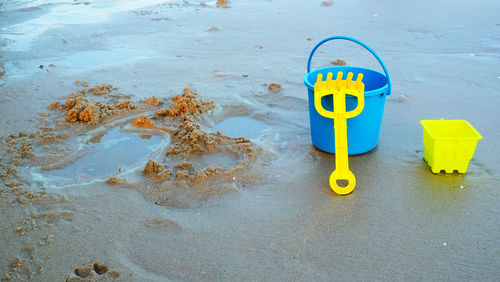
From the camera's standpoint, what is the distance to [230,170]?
2.73 metres

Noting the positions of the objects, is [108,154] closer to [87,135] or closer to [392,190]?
[87,135]

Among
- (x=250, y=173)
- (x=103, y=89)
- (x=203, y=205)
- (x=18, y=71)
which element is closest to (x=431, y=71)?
(x=250, y=173)

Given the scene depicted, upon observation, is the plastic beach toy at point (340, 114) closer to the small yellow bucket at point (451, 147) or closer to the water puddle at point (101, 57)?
the small yellow bucket at point (451, 147)

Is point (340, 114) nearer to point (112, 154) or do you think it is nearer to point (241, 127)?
point (241, 127)

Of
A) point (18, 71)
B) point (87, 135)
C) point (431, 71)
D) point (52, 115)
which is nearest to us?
point (87, 135)

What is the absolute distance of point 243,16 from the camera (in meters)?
7.36

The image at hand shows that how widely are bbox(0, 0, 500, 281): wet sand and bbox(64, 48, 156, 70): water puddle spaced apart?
0.04m

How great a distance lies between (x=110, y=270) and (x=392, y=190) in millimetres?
1728

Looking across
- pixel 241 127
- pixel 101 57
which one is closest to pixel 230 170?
pixel 241 127

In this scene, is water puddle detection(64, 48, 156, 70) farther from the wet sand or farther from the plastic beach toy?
the plastic beach toy

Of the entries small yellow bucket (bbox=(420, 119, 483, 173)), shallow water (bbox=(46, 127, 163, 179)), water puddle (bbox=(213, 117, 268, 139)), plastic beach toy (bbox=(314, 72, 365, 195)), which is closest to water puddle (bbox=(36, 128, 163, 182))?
shallow water (bbox=(46, 127, 163, 179))

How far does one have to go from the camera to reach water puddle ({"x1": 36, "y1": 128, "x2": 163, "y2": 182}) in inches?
111

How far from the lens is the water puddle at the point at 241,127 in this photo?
10.8 feet

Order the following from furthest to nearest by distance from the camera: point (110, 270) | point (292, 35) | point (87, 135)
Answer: point (292, 35) → point (87, 135) → point (110, 270)
